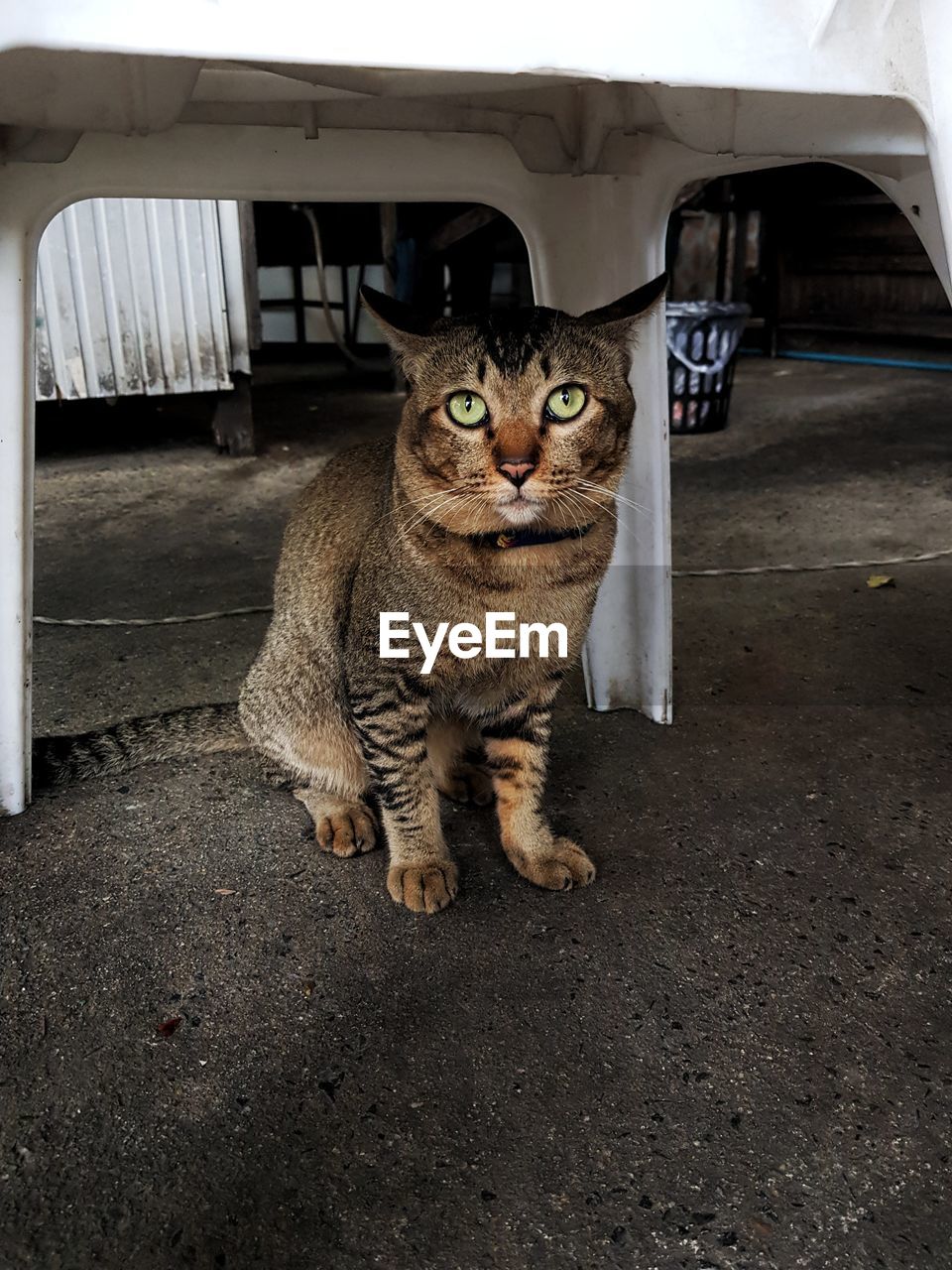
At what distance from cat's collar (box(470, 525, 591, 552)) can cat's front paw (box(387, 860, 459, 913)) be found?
48 cm

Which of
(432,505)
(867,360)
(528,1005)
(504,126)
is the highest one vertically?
(504,126)

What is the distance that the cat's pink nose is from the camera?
4.29 ft

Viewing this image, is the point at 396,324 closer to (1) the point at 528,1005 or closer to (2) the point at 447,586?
(2) the point at 447,586

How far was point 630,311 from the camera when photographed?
147 cm

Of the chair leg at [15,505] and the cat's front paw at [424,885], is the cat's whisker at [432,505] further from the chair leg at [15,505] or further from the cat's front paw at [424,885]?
the chair leg at [15,505]

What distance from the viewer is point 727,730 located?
6.40ft

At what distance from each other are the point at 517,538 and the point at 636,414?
0.55 meters

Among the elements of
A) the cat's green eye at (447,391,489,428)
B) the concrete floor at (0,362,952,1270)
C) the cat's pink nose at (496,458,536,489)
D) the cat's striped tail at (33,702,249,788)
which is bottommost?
the concrete floor at (0,362,952,1270)

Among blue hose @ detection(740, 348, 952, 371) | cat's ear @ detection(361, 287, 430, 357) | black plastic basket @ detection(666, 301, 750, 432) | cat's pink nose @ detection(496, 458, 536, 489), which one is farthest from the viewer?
blue hose @ detection(740, 348, 952, 371)

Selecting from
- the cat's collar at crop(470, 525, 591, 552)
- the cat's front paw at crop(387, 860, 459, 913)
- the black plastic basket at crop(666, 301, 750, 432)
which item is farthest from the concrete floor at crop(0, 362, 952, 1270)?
the black plastic basket at crop(666, 301, 750, 432)

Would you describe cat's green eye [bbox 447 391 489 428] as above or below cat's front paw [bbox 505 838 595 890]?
above

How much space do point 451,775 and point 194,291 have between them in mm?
3083

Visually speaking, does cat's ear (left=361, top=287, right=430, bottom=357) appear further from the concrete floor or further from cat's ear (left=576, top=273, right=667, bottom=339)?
the concrete floor

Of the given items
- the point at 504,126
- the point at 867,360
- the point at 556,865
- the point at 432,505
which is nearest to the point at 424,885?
the point at 556,865
